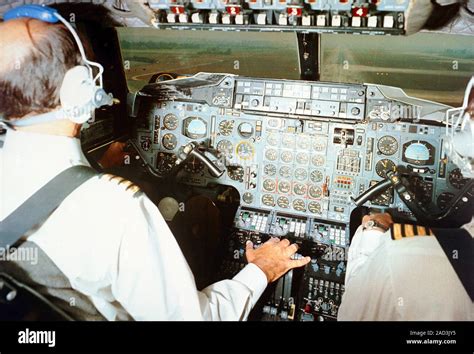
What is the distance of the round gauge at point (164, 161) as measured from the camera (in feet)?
8.27

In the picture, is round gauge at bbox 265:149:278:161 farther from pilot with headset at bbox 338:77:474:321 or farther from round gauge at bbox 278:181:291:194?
pilot with headset at bbox 338:77:474:321

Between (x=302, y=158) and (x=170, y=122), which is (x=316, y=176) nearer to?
(x=302, y=158)

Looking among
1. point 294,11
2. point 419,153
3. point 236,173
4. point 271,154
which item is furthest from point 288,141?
point 294,11

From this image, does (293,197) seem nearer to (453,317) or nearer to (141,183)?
(141,183)

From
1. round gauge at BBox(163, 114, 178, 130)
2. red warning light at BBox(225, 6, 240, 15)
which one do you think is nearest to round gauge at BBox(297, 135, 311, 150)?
round gauge at BBox(163, 114, 178, 130)

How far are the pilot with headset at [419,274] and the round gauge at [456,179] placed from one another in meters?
0.66

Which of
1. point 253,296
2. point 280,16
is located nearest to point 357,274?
point 253,296

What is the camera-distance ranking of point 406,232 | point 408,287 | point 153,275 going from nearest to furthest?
point 153,275 < point 408,287 < point 406,232

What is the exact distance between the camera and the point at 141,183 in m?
2.35

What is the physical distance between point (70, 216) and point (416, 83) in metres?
2.45

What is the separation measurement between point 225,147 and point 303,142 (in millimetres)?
556

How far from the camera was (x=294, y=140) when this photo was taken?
240 centimetres

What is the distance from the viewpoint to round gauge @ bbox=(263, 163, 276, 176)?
2459mm

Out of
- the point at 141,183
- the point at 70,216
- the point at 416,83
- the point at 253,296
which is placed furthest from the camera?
the point at 416,83
